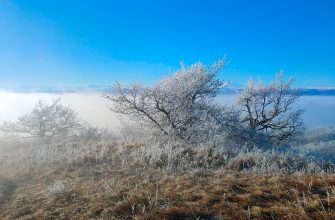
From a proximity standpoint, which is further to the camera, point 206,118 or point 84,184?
point 206,118

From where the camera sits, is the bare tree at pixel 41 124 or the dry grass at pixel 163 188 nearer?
the dry grass at pixel 163 188

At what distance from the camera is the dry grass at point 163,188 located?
923cm

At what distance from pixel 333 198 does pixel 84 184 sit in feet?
24.9

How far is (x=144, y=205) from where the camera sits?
982 centimetres

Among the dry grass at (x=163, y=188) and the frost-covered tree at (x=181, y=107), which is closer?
the dry grass at (x=163, y=188)

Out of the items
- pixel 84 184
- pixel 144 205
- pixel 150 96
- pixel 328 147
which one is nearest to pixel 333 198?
pixel 144 205

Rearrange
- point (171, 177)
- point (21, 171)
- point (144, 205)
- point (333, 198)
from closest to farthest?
point (333, 198) → point (144, 205) → point (171, 177) → point (21, 171)

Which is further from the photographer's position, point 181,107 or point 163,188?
point 181,107

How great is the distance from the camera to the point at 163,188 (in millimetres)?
11648

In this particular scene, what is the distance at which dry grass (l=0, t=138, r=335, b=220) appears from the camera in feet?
30.3

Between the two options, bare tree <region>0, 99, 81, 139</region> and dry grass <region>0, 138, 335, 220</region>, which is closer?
dry grass <region>0, 138, 335, 220</region>

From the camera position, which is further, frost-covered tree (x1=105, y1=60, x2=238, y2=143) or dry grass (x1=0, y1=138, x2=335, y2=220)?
frost-covered tree (x1=105, y1=60, x2=238, y2=143)

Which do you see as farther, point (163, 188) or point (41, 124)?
point (41, 124)

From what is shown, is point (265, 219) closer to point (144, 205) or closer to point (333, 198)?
point (333, 198)
